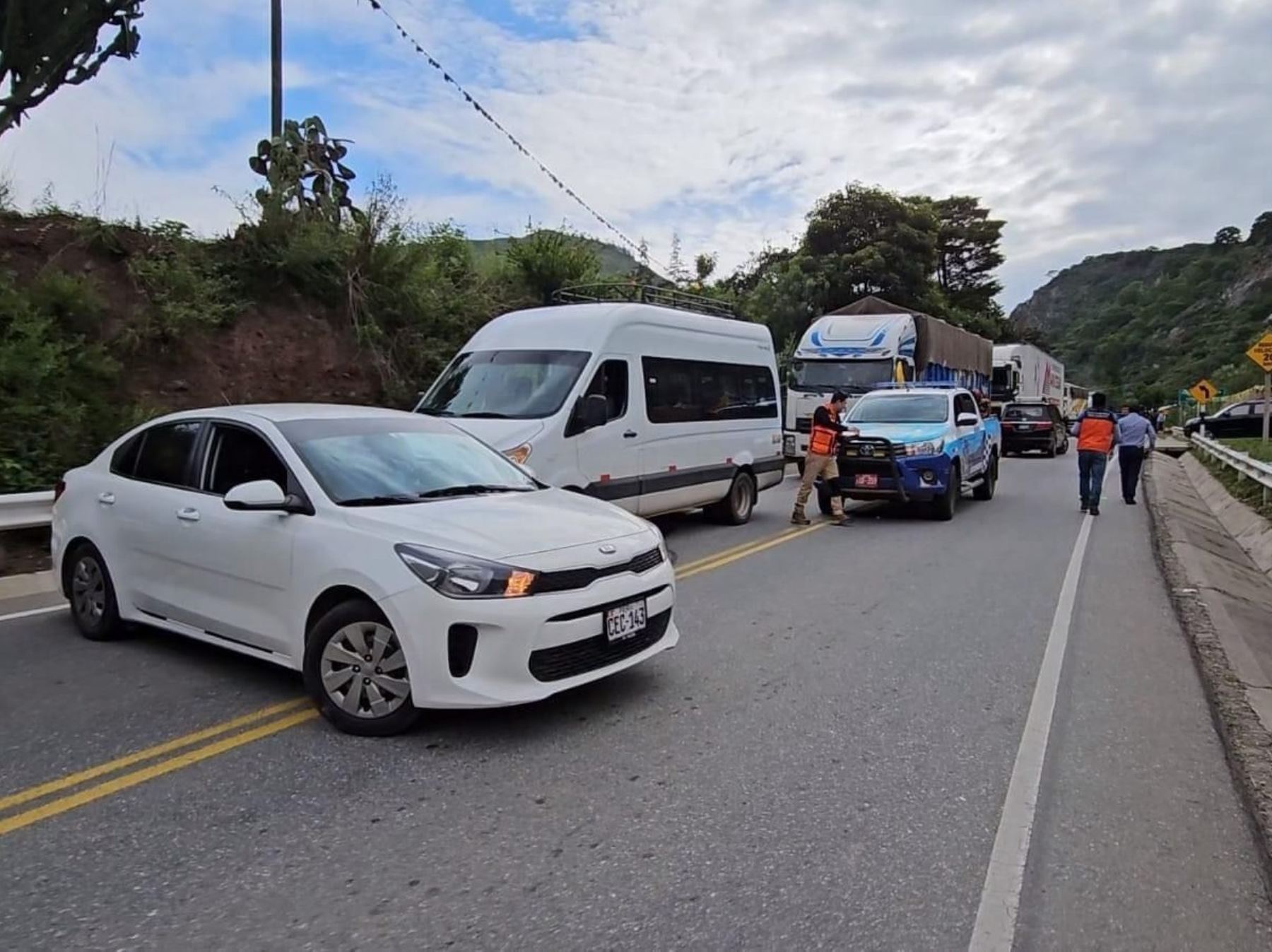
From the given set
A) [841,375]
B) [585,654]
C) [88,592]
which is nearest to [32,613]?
[88,592]

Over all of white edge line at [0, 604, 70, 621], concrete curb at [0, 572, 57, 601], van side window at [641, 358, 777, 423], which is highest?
van side window at [641, 358, 777, 423]

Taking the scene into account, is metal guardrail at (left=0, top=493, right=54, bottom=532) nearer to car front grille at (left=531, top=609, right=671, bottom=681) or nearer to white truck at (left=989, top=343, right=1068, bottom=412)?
car front grille at (left=531, top=609, right=671, bottom=681)

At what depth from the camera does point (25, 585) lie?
809 centimetres

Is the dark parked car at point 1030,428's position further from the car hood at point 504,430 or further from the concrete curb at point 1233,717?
the car hood at point 504,430

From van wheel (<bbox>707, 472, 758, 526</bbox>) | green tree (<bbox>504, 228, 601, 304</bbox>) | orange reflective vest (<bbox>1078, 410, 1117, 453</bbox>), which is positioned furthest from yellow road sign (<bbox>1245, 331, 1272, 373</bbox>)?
green tree (<bbox>504, 228, 601, 304</bbox>)

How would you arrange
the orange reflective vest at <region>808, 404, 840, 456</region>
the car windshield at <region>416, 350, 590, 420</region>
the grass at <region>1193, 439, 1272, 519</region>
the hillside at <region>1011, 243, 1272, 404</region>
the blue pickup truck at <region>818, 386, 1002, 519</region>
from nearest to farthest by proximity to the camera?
the car windshield at <region>416, 350, 590, 420</region>, the orange reflective vest at <region>808, 404, 840, 456</region>, the blue pickup truck at <region>818, 386, 1002, 519</region>, the grass at <region>1193, 439, 1272, 519</region>, the hillside at <region>1011, 243, 1272, 404</region>

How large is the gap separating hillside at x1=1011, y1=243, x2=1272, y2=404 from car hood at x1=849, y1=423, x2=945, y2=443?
174ft

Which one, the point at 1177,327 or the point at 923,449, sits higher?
the point at 1177,327

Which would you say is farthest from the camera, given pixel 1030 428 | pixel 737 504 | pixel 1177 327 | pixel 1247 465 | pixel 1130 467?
pixel 1177 327

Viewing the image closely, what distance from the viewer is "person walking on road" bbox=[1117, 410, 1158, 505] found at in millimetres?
15469

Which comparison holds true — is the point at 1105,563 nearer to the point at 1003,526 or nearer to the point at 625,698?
the point at 1003,526

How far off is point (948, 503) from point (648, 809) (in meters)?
10.5

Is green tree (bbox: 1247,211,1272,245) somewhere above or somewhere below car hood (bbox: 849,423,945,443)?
above

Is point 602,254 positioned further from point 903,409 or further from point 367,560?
point 367,560
